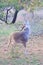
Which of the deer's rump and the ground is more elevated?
the deer's rump

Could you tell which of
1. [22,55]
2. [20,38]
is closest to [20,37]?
[20,38]

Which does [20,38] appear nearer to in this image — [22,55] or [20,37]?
[20,37]

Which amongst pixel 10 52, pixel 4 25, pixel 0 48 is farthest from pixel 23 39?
pixel 4 25

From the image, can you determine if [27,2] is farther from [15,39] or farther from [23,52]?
[23,52]

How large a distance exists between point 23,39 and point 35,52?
1091 millimetres

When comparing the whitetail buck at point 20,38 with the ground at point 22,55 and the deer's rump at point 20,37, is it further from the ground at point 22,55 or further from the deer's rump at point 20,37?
the ground at point 22,55

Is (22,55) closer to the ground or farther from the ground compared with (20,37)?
closer to the ground

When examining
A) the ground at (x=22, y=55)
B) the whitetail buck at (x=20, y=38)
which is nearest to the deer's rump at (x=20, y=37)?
the whitetail buck at (x=20, y=38)

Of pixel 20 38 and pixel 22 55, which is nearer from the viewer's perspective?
pixel 20 38

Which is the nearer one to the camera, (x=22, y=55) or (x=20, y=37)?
(x=20, y=37)

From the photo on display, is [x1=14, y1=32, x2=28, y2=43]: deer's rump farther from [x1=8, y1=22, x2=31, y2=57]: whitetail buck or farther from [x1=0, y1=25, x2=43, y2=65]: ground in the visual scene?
[x1=0, y1=25, x2=43, y2=65]: ground

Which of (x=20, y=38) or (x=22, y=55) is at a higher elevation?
(x=20, y=38)

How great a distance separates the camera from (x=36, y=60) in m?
7.50

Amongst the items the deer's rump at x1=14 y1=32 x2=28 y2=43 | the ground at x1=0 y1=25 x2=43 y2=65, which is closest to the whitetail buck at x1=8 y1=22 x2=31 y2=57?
the deer's rump at x1=14 y1=32 x2=28 y2=43
